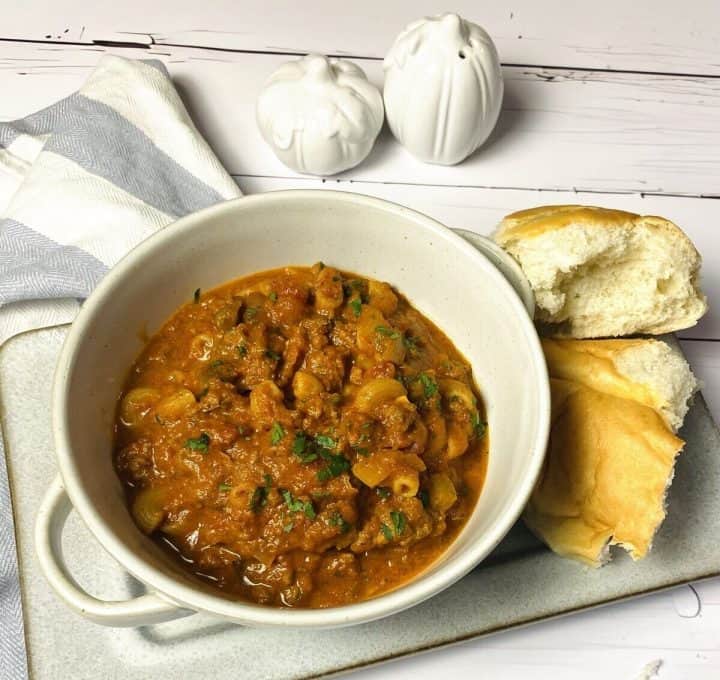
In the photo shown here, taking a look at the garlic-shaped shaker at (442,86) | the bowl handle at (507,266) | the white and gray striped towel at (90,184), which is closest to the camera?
the bowl handle at (507,266)

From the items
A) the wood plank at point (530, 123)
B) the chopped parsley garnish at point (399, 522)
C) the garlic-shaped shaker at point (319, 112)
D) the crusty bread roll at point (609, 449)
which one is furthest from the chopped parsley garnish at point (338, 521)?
the wood plank at point (530, 123)

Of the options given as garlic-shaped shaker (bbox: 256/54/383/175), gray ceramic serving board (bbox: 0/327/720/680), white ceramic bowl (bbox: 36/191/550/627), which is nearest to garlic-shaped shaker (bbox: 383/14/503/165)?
garlic-shaped shaker (bbox: 256/54/383/175)

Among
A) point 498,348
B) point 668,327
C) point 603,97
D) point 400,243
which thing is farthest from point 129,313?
point 603,97

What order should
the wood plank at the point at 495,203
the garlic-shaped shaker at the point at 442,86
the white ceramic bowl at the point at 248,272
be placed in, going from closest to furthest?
the white ceramic bowl at the point at 248,272, the garlic-shaped shaker at the point at 442,86, the wood plank at the point at 495,203

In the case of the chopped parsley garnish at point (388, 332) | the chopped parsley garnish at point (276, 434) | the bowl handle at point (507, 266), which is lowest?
the chopped parsley garnish at point (276, 434)

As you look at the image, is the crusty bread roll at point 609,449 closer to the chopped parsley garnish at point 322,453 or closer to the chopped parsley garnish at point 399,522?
the chopped parsley garnish at point 399,522

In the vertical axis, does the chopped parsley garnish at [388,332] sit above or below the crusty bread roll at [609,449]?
above

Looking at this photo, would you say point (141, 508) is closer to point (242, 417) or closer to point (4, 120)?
point (242, 417)

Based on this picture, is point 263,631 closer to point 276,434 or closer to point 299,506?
point 299,506
